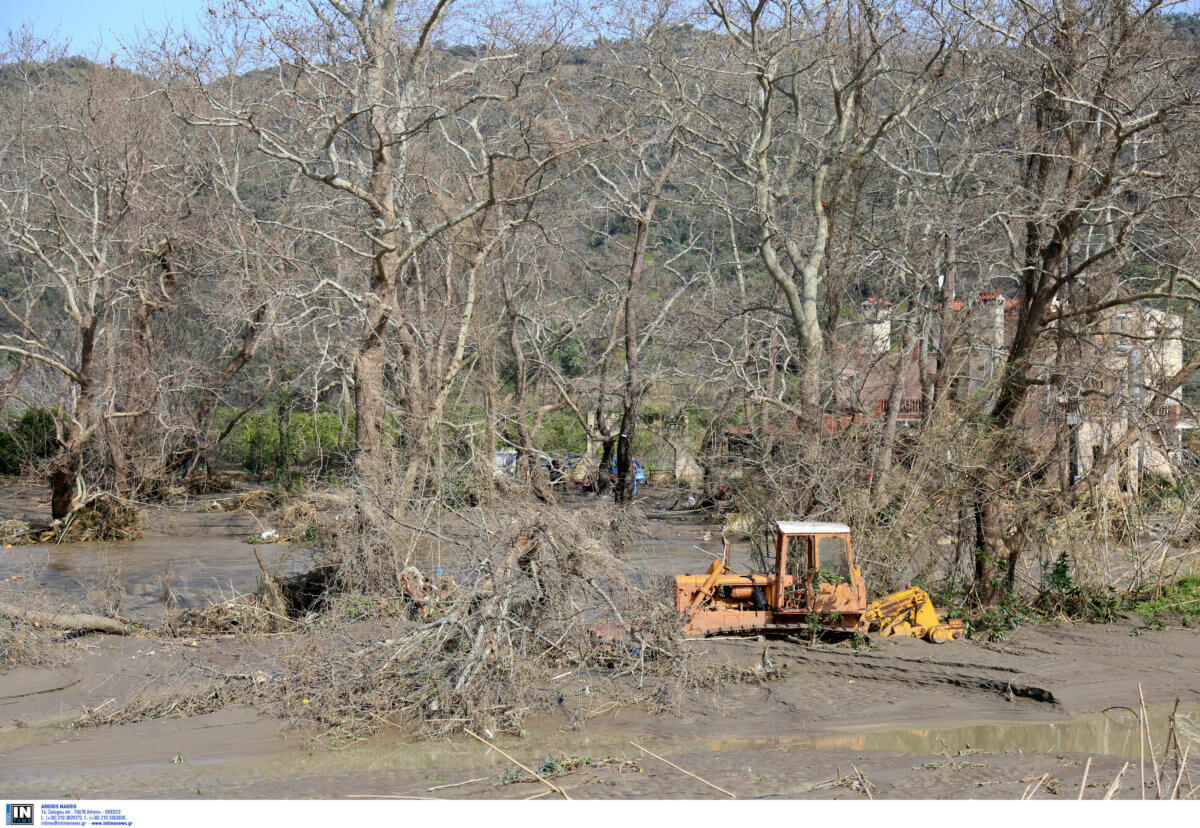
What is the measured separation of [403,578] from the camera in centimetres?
1324

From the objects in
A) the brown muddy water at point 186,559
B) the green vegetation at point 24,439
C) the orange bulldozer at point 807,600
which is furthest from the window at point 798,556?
the green vegetation at point 24,439

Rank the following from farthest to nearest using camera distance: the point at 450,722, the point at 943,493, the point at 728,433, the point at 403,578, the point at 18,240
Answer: the point at 18,240 < the point at 728,433 < the point at 943,493 < the point at 403,578 < the point at 450,722

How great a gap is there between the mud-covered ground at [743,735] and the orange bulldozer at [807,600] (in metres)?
0.30

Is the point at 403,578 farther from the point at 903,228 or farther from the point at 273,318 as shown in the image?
the point at 903,228

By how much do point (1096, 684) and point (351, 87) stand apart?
45.4ft

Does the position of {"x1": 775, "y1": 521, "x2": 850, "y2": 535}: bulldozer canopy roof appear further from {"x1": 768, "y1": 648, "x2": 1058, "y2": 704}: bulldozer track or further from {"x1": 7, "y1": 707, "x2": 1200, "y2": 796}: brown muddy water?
{"x1": 7, "y1": 707, "x2": 1200, "y2": 796}: brown muddy water

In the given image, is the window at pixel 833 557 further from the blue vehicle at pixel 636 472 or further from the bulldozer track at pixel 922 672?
the blue vehicle at pixel 636 472

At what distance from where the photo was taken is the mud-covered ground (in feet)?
28.8

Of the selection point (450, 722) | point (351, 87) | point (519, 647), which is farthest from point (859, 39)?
point (450, 722)

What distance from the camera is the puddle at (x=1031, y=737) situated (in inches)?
408

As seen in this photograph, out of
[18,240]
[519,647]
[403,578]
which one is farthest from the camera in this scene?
[18,240]

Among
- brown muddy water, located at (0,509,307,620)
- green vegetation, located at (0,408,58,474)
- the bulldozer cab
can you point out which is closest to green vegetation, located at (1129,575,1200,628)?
the bulldozer cab

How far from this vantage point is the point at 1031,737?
35.2 feet
